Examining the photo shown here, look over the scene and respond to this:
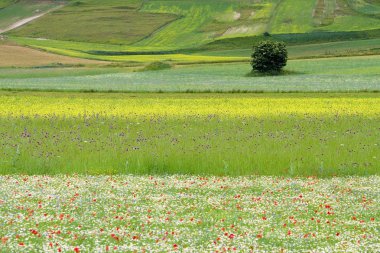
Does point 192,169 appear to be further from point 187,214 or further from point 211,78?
point 211,78

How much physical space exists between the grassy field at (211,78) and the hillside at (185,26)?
17904 mm

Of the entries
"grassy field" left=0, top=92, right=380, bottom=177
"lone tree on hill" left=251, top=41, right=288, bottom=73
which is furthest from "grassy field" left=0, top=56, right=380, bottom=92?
"grassy field" left=0, top=92, right=380, bottom=177

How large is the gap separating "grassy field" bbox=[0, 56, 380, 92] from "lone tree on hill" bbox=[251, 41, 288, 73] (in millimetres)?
1847

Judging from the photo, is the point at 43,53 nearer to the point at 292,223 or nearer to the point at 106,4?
the point at 106,4

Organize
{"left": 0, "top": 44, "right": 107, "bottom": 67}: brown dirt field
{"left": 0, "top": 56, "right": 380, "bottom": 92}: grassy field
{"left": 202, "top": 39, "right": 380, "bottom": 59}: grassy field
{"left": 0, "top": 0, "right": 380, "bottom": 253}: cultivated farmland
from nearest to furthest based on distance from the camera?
{"left": 0, "top": 0, "right": 380, "bottom": 253}: cultivated farmland → {"left": 0, "top": 56, "right": 380, "bottom": 92}: grassy field → {"left": 0, "top": 44, "right": 107, "bottom": 67}: brown dirt field → {"left": 202, "top": 39, "right": 380, "bottom": 59}: grassy field

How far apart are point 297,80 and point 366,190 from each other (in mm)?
51395

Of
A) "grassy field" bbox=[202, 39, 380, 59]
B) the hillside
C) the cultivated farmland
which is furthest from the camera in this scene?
the hillside

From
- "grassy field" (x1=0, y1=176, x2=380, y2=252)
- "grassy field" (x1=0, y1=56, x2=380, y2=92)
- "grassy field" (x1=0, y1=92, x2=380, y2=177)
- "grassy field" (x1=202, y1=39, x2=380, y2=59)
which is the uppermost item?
"grassy field" (x1=0, y1=176, x2=380, y2=252)

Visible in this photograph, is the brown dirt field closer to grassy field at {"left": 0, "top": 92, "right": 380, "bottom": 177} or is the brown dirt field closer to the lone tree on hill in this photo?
the lone tree on hill

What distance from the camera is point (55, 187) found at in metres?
17.6

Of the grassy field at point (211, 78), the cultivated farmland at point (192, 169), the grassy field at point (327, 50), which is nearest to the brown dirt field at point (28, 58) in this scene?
the grassy field at point (211, 78)

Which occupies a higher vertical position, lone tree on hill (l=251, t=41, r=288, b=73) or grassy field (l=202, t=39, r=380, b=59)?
lone tree on hill (l=251, t=41, r=288, b=73)

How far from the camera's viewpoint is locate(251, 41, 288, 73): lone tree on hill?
78375 mm

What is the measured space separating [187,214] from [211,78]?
2414 inches
